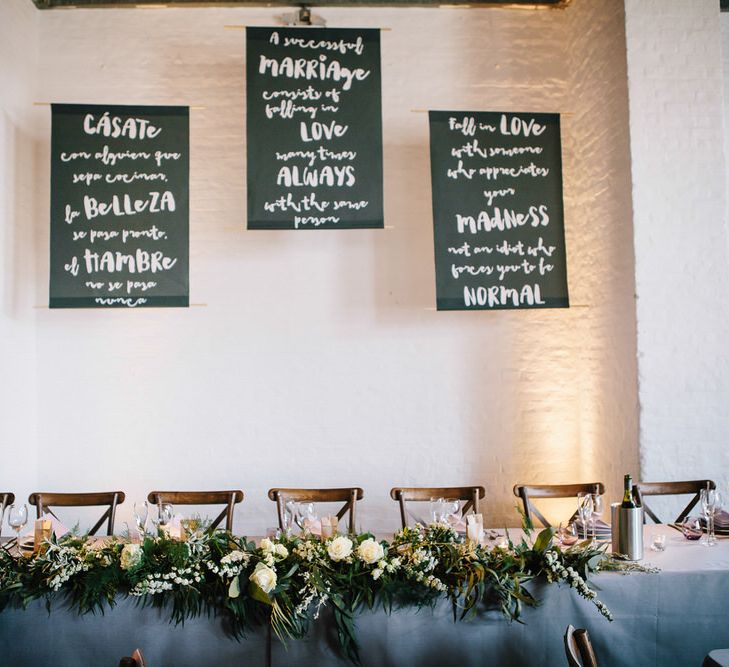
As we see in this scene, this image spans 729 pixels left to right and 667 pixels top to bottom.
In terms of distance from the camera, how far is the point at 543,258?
14.5 ft

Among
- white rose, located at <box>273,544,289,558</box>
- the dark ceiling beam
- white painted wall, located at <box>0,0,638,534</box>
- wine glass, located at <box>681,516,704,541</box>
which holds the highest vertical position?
the dark ceiling beam

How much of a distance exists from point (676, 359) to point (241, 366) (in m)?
2.87

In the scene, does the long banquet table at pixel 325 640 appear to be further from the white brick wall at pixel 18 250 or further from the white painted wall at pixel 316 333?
the white painted wall at pixel 316 333

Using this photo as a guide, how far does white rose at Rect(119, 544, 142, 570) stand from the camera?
7.30 ft

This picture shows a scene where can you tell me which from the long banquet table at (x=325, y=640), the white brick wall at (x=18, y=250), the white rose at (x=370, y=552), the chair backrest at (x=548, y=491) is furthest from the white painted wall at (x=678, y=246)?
the white brick wall at (x=18, y=250)

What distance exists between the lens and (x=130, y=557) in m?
2.23

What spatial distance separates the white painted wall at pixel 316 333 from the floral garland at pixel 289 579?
2.38 m

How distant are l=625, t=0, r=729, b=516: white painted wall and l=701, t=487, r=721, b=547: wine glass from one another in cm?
89

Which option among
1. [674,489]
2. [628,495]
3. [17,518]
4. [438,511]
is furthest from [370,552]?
[674,489]

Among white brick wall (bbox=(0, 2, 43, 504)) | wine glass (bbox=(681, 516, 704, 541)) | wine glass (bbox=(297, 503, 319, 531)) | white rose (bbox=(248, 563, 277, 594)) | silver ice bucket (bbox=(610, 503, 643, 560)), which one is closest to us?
white rose (bbox=(248, 563, 277, 594))

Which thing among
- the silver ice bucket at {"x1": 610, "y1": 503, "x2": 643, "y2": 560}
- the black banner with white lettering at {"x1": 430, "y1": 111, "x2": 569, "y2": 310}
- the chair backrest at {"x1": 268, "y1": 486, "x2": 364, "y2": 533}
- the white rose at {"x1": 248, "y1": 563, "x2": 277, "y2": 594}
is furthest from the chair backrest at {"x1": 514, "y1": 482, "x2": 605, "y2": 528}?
the white rose at {"x1": 248, "y1": 563, "x2": 277, "y2": 594}

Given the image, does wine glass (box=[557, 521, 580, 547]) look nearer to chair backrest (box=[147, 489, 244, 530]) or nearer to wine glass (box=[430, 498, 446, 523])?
wine glass (box=[430, 498, 446, 523])

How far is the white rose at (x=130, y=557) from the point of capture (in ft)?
7.30

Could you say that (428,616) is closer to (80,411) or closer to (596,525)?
(596,525)
